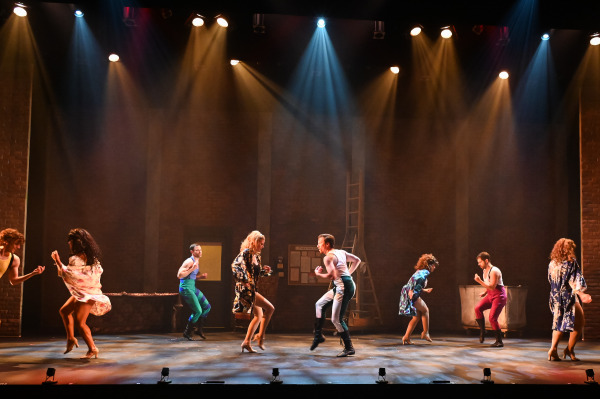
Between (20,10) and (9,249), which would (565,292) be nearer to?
(9,249)

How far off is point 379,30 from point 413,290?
4.98 meters

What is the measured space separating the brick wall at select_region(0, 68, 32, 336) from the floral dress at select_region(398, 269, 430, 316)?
7210mm

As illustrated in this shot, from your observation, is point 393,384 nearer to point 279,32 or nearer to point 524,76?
point 279,32

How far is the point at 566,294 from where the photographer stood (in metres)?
8.25

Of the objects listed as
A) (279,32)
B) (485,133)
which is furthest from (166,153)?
(485,133)

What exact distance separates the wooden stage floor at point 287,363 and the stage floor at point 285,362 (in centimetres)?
1

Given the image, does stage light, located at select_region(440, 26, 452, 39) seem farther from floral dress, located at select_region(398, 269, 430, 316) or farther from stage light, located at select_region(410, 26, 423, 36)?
floral dress, located at select_region(398, 269, 430, 316)

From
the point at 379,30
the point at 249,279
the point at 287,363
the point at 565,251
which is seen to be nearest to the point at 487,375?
the point at 287,363

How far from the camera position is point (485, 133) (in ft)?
49.0

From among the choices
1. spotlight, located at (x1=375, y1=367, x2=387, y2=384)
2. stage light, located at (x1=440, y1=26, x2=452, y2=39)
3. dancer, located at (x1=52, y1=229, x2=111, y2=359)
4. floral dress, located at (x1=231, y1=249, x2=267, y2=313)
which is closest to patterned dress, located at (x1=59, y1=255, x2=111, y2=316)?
dancer, located at (x1=52, y1=229, x2=111, y2=359)

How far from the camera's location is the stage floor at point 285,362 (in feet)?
21.5

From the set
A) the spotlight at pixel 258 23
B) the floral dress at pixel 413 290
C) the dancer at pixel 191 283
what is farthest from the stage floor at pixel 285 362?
the spotlight at pixel 258 23

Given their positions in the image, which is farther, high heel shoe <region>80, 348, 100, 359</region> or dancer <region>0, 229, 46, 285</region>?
high heel shoe <region>80, 348, 100, 359</region>

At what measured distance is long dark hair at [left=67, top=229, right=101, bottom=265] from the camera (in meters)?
8.04
